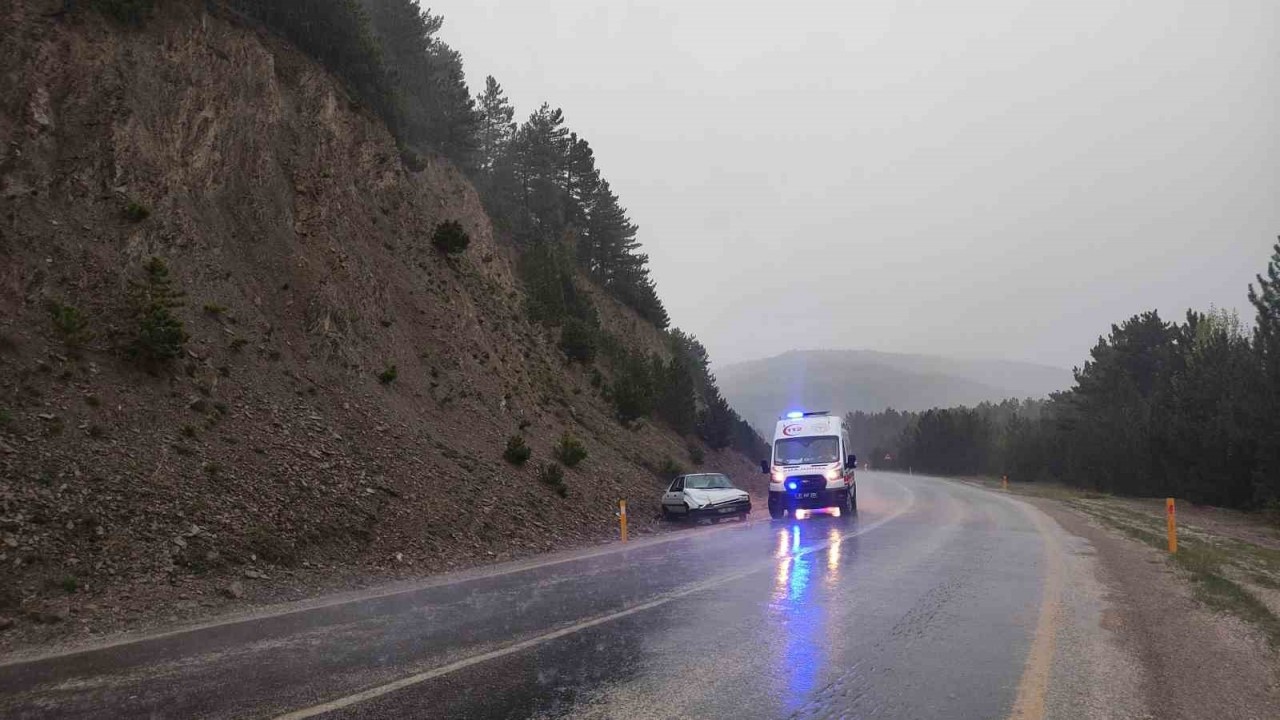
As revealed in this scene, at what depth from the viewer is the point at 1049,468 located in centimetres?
5928

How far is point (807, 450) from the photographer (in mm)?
20609

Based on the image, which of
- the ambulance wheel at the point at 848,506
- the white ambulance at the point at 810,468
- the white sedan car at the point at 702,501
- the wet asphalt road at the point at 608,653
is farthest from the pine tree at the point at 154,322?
the ambulance wheel at the point at 848,506

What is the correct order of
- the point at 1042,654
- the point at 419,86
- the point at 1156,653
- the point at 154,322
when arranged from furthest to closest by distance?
1. the point at 419,86
2. the point at 154,322
3. the point at 1156,653
4. the point at 1042,654

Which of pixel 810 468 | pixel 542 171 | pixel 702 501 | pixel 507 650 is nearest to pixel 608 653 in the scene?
pixel 507 650

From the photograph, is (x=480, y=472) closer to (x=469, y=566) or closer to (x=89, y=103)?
(x=469, y=566)

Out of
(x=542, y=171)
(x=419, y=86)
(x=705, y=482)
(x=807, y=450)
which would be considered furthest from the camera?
(x=542, y=171)

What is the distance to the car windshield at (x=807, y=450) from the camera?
67.0ft

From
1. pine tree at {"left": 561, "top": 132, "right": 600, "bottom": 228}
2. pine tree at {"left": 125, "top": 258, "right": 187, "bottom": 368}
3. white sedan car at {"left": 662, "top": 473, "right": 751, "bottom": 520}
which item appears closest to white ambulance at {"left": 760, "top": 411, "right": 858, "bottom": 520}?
white sedan car at {"left": 662, "top": 473, "right": 751, "bottom": 520}

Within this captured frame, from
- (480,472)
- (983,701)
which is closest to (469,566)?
(480,472)

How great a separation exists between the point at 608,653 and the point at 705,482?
53.6 ft

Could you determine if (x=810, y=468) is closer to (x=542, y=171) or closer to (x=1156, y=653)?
(x=1156, y=653)

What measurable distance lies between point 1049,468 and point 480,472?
56.7 meters

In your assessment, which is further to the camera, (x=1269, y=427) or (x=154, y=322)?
(x=1269, y=427)

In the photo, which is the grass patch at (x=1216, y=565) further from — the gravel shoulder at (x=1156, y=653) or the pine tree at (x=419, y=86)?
the pine tree at (x=419, y=86)
